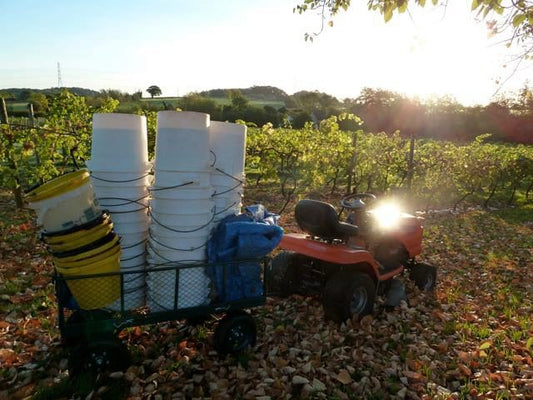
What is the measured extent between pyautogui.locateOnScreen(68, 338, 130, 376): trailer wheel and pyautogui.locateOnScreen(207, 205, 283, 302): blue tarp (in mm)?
899

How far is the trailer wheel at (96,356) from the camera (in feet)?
10.6

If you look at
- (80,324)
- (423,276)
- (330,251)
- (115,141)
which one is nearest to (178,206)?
(115,141)

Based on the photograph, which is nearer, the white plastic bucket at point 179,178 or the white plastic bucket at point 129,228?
the white plastic bucket at point 179,178

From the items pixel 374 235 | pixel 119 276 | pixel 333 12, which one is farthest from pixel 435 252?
pixel 119 276

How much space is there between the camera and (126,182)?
367 cm

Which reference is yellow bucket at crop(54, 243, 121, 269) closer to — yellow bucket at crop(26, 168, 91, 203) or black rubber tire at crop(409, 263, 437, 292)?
yellow bucket at crop(26, 168, 91, 203)

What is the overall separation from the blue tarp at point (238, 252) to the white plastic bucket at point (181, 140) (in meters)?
0.61

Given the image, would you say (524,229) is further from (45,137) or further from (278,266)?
(45,137)

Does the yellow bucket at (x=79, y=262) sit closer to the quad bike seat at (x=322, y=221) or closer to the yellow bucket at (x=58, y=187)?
the yellow bucket at (x=58, y=187)

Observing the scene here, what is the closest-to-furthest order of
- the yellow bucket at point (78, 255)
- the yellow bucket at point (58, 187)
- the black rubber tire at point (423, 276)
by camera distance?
1. the yellow bucket at point (58, 187)
2. the yellow bucket at point (78, 255)
3. the black rubber tire at point (423, 276)

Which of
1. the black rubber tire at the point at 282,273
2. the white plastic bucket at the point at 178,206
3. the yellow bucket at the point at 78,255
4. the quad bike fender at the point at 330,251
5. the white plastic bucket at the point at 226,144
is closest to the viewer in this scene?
the yellow bucket at the point at 78,255

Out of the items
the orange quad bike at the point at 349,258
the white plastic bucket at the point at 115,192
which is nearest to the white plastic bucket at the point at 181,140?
the white plastic bucket at the point at 115,192

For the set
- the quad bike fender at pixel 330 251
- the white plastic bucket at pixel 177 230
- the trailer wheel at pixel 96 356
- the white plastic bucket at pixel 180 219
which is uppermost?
the white plastic bucket at pixel 180 219

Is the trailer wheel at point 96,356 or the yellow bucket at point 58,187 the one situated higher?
the yellow bucket at point 58,187
